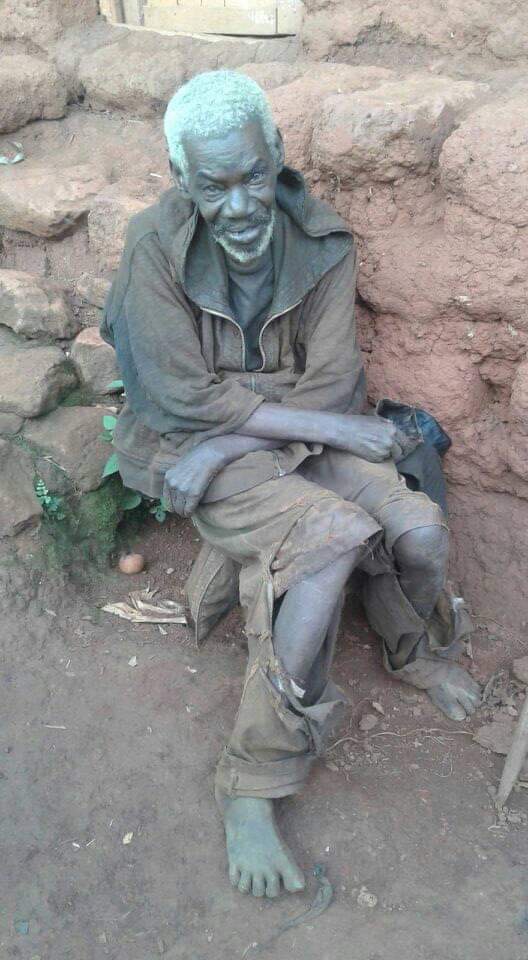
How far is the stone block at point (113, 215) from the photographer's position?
11.0 feet

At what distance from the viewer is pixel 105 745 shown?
2.66 meters

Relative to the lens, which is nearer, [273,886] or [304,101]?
[273,886]

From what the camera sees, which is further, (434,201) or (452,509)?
(452,509)

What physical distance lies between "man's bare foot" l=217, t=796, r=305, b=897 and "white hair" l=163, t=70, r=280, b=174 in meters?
1.74

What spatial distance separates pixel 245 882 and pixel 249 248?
170 centimetres

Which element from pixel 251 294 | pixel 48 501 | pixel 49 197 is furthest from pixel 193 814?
pixel 49 197

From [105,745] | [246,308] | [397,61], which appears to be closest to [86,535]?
[105,745]

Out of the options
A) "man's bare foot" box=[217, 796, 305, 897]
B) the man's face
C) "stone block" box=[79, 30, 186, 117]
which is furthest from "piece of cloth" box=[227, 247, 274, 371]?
"stone block" box=[79, 30, 186, 117]

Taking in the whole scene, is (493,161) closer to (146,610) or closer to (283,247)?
(283,247)

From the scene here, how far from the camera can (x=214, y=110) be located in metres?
2.21

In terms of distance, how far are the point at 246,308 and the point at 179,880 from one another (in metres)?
1.62

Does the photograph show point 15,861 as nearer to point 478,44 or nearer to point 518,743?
point 518,743

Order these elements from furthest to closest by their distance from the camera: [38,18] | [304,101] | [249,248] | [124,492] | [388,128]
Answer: [38,18]
[124,492]
[304,101]
[388,128]
[249,248]

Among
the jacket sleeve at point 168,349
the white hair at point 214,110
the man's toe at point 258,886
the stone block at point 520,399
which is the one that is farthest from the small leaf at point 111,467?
the man's toe at point 258,886
